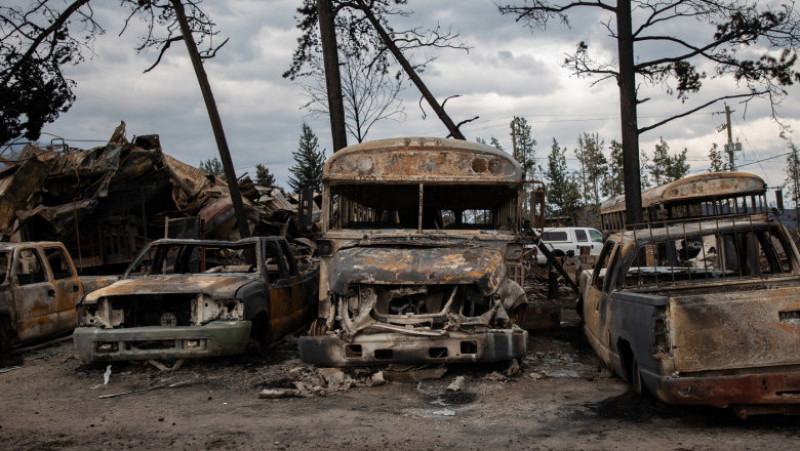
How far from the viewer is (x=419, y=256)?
21.7 feet

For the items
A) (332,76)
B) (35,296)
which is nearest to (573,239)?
(332,76)

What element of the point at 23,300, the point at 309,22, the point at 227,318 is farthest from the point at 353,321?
the point at 309,22

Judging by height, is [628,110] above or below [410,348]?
above

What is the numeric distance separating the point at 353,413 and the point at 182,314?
317 cm

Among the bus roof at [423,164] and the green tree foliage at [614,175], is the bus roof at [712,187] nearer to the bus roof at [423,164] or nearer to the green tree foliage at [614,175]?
the bus roof at [423,164]

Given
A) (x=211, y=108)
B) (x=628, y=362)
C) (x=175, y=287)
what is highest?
(x=211, y=108)

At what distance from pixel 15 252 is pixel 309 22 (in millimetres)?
9819

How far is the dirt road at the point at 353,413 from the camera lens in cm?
455

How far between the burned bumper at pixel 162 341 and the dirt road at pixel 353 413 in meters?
0.27

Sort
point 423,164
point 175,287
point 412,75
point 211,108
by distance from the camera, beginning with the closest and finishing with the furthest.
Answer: point 175,287 → point 423,164 → point 211,108 → point 412,75

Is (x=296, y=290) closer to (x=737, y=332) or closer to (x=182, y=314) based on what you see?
(x=182, y=314)

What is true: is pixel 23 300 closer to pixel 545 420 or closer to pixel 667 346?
pixel 545 420

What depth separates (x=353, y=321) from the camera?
6332mm

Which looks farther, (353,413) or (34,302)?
(34,302)
